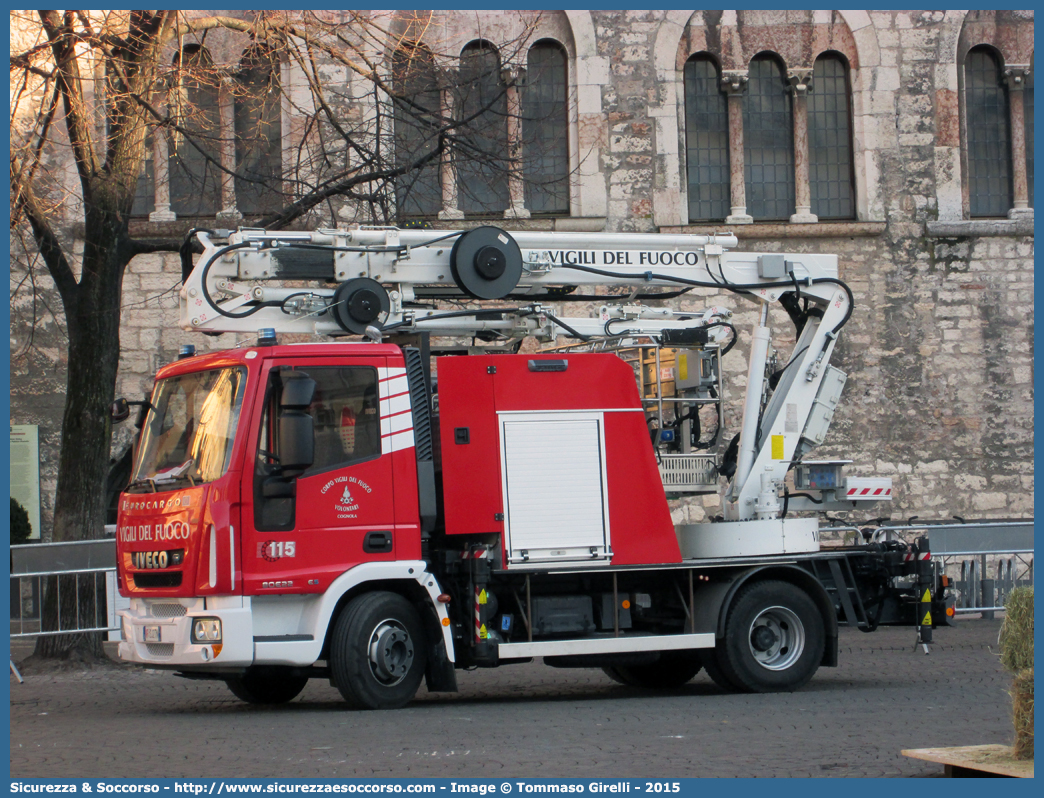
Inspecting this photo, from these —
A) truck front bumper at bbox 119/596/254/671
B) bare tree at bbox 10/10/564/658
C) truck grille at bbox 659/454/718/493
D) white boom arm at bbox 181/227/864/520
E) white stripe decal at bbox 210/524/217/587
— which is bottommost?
truck front bumper at bbox 119/596/254/671

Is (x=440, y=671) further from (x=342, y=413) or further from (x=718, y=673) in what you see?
(x=718, y=673)

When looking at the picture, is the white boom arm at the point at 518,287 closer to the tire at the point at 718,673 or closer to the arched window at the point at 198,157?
the tire at the point at 718,673

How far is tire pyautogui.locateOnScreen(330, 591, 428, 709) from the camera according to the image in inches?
388

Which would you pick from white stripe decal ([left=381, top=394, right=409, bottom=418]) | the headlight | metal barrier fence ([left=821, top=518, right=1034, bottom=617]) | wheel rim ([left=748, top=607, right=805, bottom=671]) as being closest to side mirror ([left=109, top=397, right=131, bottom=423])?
the headlight

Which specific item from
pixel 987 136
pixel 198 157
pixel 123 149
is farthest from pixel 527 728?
pixel 987 136

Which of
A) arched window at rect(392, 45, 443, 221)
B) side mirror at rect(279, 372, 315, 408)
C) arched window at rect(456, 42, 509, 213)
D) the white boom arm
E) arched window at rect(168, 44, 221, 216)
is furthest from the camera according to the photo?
arched window at rect(456, 42, 509, 213)

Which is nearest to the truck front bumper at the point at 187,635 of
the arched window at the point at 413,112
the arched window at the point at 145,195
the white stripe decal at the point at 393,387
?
the white stripe decal at the point at 393,387

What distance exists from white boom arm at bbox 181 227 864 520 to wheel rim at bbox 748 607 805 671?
881 millimetres

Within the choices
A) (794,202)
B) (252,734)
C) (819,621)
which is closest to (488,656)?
(252,734)

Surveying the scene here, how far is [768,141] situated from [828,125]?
3.28 ft

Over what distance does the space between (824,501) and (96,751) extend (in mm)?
6365

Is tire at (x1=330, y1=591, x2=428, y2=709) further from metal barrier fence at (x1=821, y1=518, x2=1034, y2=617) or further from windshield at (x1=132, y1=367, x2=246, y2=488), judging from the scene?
metal barrier fence at (x1=821, y1=518, x2=1034, y2=617)

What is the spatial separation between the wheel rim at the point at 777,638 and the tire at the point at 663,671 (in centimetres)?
61

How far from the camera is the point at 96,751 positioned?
27.9 ft
